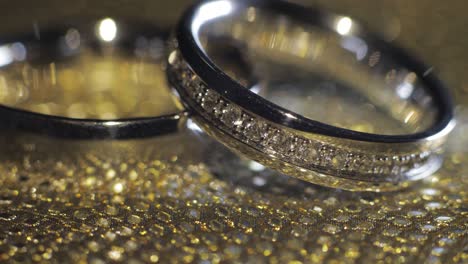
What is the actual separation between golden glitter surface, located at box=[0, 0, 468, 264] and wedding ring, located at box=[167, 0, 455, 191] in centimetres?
4

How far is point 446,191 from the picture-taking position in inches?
31.9

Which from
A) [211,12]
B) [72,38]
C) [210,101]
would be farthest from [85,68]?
[210,101]

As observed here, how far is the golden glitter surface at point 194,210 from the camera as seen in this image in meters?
0.65

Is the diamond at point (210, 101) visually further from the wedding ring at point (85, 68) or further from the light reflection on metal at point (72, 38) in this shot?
the light reflection on metal at point (72, 38)

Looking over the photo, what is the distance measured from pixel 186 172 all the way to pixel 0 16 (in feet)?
1.95

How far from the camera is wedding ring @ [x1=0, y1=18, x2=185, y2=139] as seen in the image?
1.01m

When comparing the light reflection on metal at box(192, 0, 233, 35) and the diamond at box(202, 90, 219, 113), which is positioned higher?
the light reflection on metal at box(192, 0, 233, 35)

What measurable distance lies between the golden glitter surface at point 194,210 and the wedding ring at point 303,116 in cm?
4

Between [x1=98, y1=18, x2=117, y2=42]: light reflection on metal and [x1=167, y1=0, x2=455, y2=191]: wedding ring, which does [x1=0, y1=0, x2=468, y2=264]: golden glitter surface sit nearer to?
[x1=167, y1=0, x2=455, y2=191]: wedding ring

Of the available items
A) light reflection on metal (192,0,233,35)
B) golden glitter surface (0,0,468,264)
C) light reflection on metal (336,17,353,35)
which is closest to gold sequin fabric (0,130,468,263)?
golden glitter surface (0,0,468,264)

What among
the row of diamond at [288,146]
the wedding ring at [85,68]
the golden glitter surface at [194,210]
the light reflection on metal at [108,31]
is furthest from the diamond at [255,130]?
the light reflection on metal at [108,31]

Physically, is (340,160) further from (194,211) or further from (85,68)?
(85,68)

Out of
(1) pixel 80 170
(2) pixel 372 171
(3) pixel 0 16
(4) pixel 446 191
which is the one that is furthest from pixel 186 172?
(3) pixel 0 16

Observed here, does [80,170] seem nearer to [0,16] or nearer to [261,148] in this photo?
[261,148]
